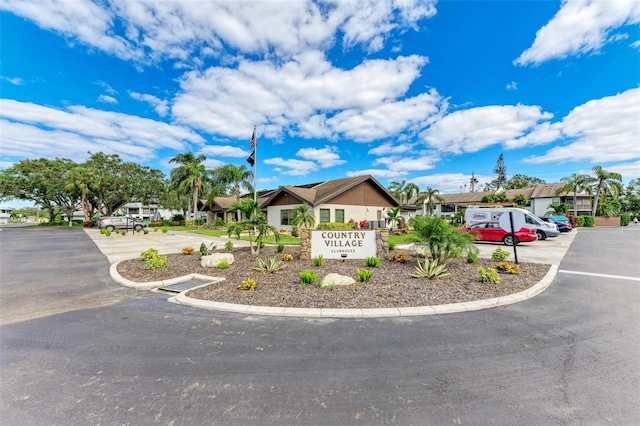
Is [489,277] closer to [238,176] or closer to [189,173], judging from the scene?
[238,176]

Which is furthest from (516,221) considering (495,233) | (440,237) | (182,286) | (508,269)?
(182,286)

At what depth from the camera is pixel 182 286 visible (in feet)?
24.1

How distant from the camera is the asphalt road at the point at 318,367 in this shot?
267cm

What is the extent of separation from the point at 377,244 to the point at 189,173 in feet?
119

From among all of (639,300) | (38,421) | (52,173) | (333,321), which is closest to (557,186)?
(639,300)

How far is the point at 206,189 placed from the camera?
47219mm

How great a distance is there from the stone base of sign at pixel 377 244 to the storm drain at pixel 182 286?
406cm

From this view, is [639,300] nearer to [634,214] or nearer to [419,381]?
[419,381]

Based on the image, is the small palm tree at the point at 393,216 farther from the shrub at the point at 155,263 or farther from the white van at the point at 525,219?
the shrub at the point at 155,263

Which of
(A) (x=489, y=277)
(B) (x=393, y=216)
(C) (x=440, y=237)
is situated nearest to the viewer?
(A) (x=489, y=277)

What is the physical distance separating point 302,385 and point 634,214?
86.0 meters

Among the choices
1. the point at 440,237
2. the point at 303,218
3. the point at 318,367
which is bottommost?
the point at 318,367

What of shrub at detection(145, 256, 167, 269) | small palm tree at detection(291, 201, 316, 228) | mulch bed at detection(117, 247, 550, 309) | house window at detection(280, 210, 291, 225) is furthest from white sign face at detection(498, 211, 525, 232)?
shrub at detection(145, 256, 167, 269)

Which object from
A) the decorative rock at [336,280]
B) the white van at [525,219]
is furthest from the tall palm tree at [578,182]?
the decorative rock at [336,280]
